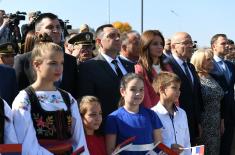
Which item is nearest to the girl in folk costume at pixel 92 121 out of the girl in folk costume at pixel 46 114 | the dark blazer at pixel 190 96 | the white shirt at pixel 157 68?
the girl in folk costume at pixel 46 114

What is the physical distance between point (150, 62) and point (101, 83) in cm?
74

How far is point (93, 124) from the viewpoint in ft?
13.1

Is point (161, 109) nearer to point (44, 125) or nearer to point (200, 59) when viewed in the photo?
point (200, 59)

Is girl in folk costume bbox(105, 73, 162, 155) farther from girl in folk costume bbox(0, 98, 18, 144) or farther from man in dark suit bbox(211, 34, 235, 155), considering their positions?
man in dark suit bbox(211, 34, 235, 155)

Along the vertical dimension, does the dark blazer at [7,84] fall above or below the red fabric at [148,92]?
above

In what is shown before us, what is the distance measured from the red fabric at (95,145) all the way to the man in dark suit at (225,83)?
2.67m

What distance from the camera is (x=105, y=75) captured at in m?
4.59

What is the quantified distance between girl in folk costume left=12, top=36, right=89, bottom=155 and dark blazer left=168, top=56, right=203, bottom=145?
2.29 m

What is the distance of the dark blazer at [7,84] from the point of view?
374cm

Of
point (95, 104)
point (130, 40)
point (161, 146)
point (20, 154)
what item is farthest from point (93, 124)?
point (130, 40)

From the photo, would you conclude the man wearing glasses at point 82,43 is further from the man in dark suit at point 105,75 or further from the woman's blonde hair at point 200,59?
the woman's blonde hair at point 200,59

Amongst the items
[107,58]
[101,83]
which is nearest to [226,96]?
[107,58]

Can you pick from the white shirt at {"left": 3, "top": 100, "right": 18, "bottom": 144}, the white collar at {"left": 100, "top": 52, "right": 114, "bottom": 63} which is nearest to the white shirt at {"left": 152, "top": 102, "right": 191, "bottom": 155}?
the white collar at {"left": 100, "top": 52, "right": 114, "bottom": 63}

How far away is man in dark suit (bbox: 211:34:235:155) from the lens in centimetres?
638
